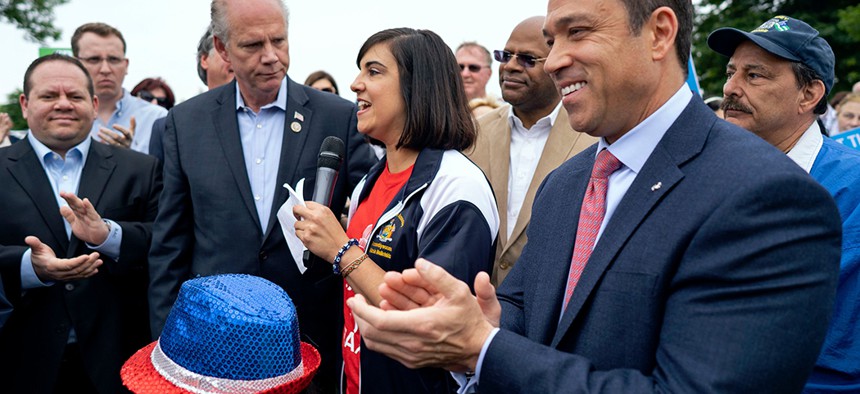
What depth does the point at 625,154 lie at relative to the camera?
6.06 ft

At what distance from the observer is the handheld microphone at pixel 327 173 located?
10.0 ft

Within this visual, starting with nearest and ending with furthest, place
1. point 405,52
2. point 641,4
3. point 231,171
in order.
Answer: point 641,4 < point 405,52 < point 231,171

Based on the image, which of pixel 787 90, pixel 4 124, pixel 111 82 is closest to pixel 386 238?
pixel 787 90

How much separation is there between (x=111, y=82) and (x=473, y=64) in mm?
3585

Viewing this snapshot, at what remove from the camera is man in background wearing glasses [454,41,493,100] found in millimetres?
7652

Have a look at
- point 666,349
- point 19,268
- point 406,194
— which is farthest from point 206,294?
point 19,268

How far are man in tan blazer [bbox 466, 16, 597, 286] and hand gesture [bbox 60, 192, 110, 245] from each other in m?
2.12

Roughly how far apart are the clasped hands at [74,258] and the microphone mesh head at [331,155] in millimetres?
1484

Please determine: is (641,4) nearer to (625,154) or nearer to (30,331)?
(625,154)

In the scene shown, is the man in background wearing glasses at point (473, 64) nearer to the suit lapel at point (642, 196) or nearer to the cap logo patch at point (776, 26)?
the cap logo patch at point (776, 26)

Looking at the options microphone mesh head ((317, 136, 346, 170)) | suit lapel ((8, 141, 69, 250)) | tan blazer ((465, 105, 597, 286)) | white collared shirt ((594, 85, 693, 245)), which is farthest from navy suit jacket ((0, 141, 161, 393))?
white collared shirt ((594, 85, 693, 245))

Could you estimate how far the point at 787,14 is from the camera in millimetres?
26062

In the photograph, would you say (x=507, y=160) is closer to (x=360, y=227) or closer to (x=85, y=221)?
(x=360, y=227)

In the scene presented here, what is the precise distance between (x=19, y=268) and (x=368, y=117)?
7.09 ft
